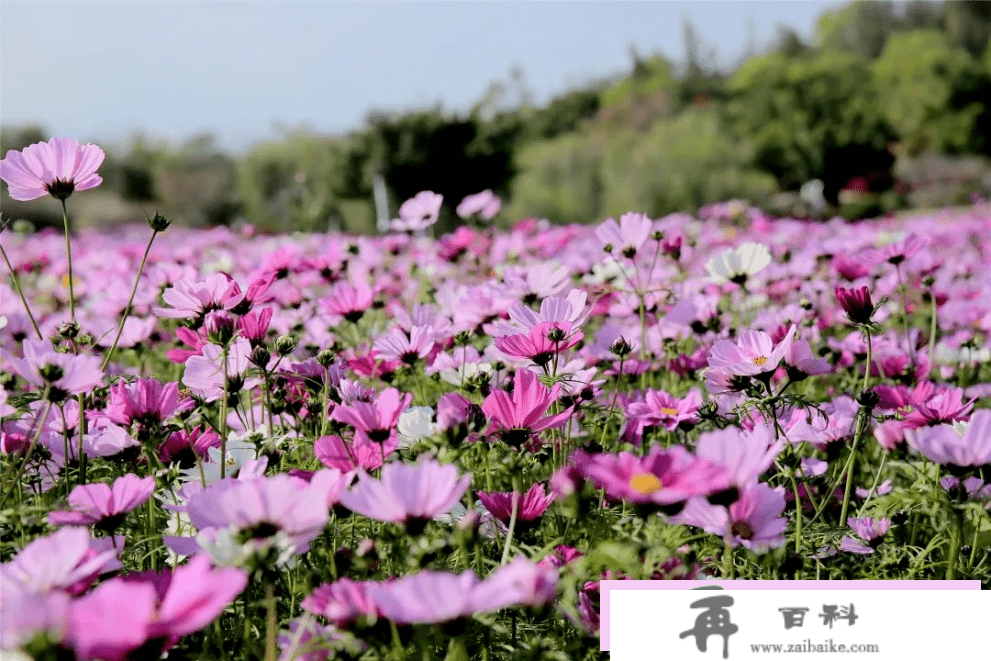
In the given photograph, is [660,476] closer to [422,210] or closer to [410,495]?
[410,495]

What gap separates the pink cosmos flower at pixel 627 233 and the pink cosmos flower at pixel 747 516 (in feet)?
2.55

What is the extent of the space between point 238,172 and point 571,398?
22.7 m

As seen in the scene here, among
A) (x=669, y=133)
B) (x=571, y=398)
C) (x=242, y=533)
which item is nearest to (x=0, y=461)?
(x=242, y=533)

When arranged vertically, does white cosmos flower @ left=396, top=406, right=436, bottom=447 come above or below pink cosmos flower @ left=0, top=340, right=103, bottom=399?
below

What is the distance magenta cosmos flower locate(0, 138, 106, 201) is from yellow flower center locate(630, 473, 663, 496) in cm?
73

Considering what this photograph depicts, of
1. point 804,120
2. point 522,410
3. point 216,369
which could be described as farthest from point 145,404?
point 804,120

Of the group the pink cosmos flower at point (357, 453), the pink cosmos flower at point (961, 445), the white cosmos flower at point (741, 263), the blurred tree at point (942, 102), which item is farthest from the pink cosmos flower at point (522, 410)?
the blurred tree at point (942, 102)

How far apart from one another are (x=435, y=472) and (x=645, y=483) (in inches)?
6.0

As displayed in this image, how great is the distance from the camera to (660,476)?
0.58m

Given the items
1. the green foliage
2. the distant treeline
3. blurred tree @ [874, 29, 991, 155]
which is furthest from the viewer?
blurred tree @ [874, 29, 991, 155]

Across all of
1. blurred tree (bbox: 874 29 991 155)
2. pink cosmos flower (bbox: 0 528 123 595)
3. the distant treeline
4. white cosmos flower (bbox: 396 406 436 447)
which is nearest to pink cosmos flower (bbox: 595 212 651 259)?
white cosmos flower (bbox: 396 406 436 447)

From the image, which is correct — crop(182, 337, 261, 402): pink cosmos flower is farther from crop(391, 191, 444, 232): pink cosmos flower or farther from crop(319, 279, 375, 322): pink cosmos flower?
crop(391, 191, 444, 232): pink cosmos flower

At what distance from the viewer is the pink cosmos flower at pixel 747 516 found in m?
0.64

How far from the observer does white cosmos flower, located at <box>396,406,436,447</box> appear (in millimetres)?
878
